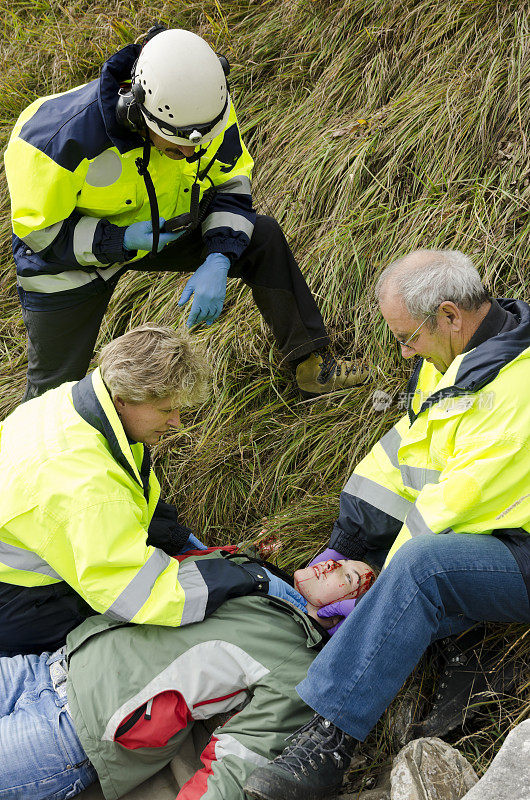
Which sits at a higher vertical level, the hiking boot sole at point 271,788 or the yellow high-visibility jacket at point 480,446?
the yellow high-visibility jacket at point 480,446

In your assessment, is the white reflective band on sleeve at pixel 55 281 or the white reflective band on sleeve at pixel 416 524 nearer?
the white reflective band on sleeve at pixel 416 524

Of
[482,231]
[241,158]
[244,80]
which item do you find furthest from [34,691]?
[244,80]

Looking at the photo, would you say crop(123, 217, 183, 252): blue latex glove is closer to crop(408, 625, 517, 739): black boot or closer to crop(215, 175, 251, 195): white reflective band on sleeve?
crop(215, 175, 251, 195): white reflective band on sleeve

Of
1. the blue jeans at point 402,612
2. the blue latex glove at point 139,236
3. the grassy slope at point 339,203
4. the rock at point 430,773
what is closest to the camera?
the rock at point 430,773

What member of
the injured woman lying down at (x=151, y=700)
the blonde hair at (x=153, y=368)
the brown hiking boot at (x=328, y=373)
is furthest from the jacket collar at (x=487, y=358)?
the brown hiking boot at (x=328, y=373)

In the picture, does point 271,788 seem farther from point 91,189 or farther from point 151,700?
point 91,189

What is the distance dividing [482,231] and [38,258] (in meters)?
1.96

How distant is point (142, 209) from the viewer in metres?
3.18

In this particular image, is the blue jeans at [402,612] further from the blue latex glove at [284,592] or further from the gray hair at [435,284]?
the gray hair at [435,284]

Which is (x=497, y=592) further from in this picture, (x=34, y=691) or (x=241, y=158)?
(x=241, y=158)

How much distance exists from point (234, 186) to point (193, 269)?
421 millimetres

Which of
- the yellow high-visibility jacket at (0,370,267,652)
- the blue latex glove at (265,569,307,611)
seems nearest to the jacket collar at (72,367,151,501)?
the yellow high-visibility jacket at (0,370,267,652)

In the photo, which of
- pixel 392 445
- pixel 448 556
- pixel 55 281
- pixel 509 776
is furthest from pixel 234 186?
pixel 509 776

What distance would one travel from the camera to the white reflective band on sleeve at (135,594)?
234cm
